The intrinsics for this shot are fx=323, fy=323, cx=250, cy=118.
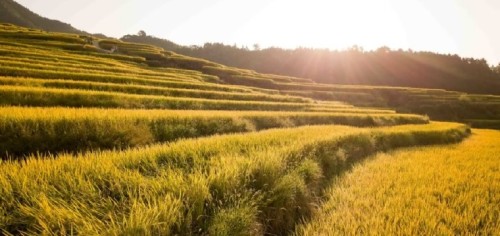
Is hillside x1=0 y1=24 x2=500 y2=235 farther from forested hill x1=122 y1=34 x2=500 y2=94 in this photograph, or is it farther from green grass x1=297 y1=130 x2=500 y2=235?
forested hill x1=122 y1=34 x2=500 y2=94

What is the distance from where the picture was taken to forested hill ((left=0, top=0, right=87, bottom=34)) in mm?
118500

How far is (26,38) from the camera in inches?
1467

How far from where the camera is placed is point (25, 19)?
130 meters

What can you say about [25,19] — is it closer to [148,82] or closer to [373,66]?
[373,66]

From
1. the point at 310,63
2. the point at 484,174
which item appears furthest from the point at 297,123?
the point at 310,63

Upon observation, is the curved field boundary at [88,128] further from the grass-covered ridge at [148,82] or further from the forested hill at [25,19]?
the forested hill at [25,19]

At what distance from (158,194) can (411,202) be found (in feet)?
17.0

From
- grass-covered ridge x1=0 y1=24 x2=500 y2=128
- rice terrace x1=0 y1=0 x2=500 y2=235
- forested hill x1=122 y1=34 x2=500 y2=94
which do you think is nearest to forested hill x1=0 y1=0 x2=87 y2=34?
forested hill x1=122 y1=34 x2=500 y2=94

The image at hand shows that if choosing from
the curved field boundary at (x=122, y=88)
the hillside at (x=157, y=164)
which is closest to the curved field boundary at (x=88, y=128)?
the hillside at (x=157, y=164)

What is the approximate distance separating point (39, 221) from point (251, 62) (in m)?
128

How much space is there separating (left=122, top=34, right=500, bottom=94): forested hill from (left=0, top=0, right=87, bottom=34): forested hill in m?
60.1

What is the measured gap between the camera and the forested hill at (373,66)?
100394mm

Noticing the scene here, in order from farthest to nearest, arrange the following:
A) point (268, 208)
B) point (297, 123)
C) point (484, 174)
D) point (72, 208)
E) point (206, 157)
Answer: point (297, 123), point (484, 174), point (206, 157), point (268, 208), point (72, 208)

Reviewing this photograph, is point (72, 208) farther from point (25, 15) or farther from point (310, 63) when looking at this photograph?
point (25, 15)
